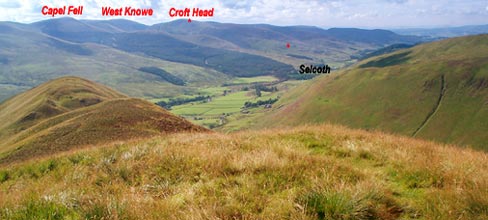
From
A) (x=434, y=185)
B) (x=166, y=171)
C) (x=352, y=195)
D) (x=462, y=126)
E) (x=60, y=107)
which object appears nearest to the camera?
(x=352, y=195)

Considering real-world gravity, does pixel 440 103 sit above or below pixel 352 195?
below

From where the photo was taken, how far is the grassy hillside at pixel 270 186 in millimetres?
6719

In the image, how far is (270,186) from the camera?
26.3 ft

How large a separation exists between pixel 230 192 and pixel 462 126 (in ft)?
623

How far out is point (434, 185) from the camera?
8.41 metres

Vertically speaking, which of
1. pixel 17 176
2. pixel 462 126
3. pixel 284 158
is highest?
pixel 284 158

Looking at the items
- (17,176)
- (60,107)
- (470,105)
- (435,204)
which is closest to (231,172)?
(435,204)

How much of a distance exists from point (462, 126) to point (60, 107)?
17031cm

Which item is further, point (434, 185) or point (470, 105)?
point (470, 105)

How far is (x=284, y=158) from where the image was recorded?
971cm

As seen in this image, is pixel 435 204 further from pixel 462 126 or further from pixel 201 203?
pixel 462 126

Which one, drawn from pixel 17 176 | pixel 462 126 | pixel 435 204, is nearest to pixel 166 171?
pixel 435 204

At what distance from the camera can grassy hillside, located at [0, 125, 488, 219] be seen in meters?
6.72

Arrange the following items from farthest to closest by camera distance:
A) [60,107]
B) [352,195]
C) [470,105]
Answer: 1. [470,105]
2. [60,107]
3. [352,195]
